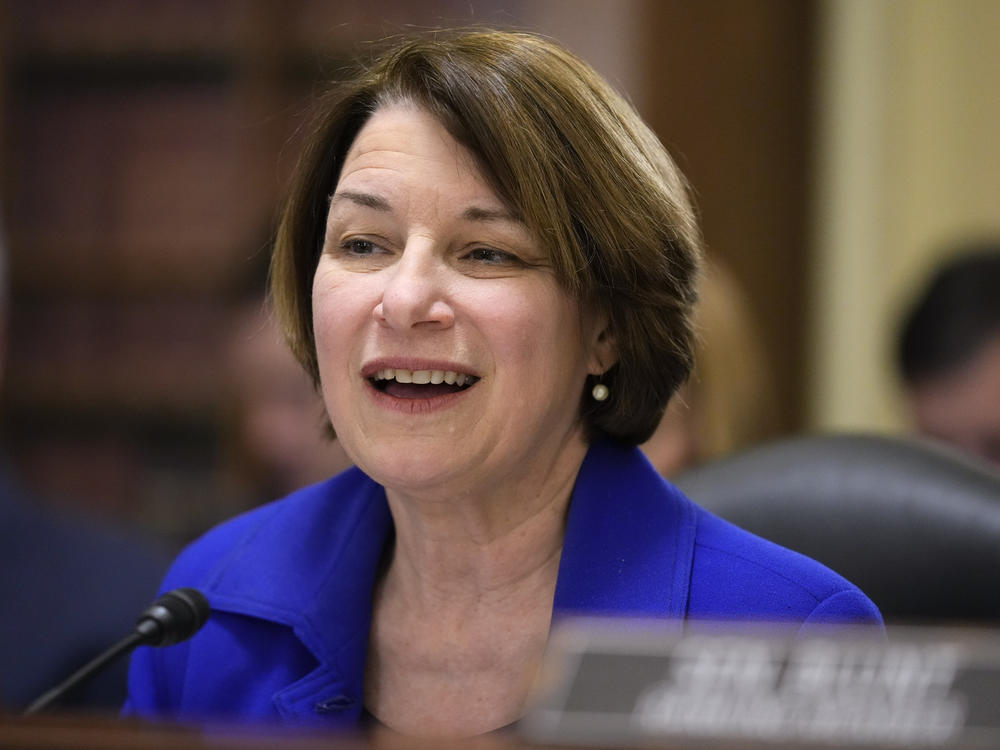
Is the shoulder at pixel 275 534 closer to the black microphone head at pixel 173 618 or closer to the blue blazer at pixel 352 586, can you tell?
the blue blazer at pixel 352 586

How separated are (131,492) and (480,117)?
3.10 m

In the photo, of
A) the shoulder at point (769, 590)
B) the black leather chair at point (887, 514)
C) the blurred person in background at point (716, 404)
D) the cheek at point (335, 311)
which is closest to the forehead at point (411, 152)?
the cheek at point (335, 311)

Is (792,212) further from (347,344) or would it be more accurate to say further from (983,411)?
(347,344)

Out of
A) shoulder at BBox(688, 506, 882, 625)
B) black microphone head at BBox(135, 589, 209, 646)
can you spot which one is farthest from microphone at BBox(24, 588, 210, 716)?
shoulder at BBox(688, 506, 882, 625)

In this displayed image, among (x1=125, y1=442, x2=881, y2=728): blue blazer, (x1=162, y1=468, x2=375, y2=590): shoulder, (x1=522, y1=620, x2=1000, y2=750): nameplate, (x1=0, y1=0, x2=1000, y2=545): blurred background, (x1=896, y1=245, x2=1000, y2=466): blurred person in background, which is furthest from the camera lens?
(x1=0, y1=0, x2=1000, y2=545): blurred background

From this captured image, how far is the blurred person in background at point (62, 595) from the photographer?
6.91 ft

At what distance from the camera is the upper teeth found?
1.35 metres

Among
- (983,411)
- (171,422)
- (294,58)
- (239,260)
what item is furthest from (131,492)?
(983,411)

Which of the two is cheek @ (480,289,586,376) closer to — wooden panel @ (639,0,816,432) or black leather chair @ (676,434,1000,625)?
black leather chair @ (676,434,1000,625)

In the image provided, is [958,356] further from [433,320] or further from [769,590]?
[433,320]

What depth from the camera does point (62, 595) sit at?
220 centimetres

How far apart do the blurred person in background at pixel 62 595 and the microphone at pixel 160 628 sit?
0.75 meters

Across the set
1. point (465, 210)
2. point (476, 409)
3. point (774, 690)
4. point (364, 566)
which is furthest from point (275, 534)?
point (774, 690)

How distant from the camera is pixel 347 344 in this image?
1.38 metres
